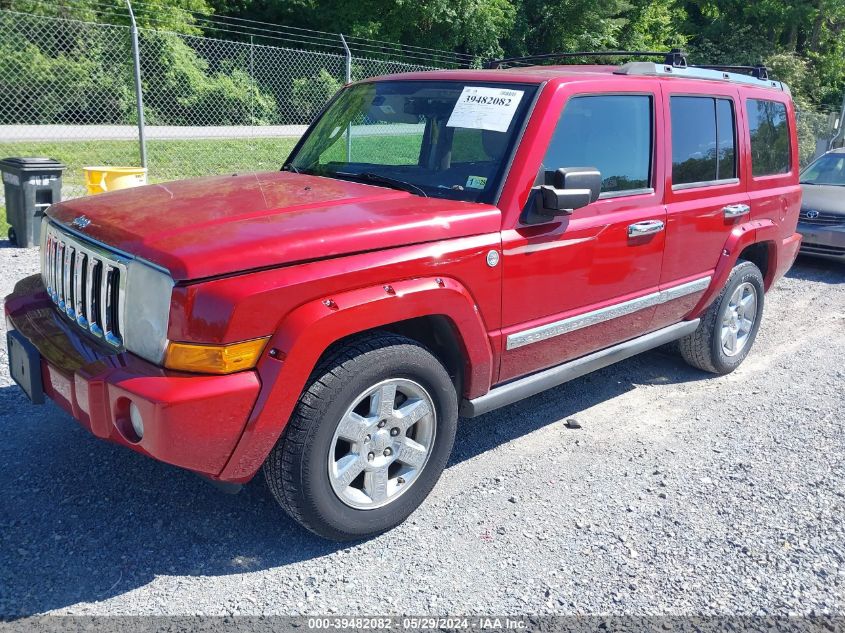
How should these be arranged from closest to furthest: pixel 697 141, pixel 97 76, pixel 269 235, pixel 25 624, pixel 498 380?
pixel 25 624 < pixel 269 235 < pixel 498 380 < pixel 697 141 < pixel 97 76

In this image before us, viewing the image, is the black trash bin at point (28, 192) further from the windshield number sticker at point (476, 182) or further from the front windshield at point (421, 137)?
the windshield number sticker at point (476, 182)

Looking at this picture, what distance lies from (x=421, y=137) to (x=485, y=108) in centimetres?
42

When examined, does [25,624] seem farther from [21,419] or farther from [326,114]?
[326,114]

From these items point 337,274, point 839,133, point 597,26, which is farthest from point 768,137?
point 597,26

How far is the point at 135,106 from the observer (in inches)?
589

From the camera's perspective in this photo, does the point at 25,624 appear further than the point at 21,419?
No

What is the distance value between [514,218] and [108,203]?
1.84 metres

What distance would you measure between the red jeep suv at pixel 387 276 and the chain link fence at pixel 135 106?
9722mm

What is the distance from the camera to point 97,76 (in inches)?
584

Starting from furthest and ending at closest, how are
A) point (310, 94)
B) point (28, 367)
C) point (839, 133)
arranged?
point (839, 133) → point (310, 94) → point (28, 367)

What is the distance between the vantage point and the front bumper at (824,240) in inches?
330

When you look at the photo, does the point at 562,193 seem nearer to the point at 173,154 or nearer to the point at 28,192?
the point at 28,192

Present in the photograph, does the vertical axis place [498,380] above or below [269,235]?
below

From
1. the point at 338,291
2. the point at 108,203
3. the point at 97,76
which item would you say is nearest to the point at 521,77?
the point at 338,291
